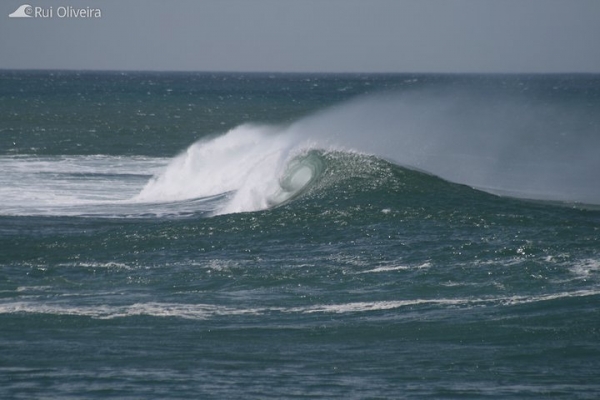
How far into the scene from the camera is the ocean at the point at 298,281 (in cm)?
1367

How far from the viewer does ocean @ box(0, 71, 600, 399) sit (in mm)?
13672

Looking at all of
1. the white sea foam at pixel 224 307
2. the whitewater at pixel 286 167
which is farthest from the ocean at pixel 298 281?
the whitewater at pixel 286 167

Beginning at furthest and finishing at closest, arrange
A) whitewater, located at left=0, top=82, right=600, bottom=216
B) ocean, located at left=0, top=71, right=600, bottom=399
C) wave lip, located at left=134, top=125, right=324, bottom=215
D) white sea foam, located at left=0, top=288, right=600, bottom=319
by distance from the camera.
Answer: whitewater, located at left=0, top=82, right=600, bottom=216 → wave lip, located at left=134, top=125, right=324, bottom=215 → white sea foam, located at left=0, top=288, right=600, bottom=319 → ocean, located at left=0, top=71, right=600, bottom=399

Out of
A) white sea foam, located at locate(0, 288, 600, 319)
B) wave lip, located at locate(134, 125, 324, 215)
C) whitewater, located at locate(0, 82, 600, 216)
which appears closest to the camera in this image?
white sea foam, located at locate(0, 288, 600, 319)

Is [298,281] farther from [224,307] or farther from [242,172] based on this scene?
[242,172]

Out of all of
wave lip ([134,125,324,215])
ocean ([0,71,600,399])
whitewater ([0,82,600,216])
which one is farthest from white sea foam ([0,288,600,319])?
wave lip ([134,125,324,215])

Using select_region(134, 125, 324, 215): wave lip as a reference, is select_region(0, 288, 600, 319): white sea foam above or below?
below

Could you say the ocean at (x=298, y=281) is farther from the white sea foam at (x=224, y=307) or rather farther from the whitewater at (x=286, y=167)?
the whitewater at (x=286, y=167)

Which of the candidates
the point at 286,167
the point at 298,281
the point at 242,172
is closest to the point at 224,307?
the point at 298,281

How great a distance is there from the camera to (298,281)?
1928 centimetres

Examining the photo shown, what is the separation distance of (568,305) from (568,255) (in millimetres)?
3672

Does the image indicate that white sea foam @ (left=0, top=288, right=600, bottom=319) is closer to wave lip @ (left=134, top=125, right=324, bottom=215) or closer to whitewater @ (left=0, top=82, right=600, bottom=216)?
whitewater @ (left=0, top=82, right=600, bottom=216)

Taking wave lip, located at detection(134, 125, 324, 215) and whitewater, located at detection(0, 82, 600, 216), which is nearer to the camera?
wave lip, located at detection(134, 125, 324, 215)

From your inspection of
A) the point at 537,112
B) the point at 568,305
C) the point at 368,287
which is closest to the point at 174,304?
the point at 368,287
